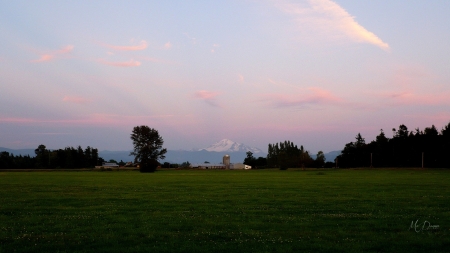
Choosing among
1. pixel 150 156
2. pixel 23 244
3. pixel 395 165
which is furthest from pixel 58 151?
pixel 23 244

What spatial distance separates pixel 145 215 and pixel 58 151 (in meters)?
151

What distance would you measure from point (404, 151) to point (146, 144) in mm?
81294

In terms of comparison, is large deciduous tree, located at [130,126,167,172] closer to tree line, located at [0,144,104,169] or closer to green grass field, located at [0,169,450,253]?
tree line, located at [0,144,104,169]

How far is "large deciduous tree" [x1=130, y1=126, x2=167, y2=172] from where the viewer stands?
143250mm

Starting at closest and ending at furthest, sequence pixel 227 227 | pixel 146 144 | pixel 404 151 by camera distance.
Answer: pixel 227 227 < pixel 404 151 < pixel 146 144

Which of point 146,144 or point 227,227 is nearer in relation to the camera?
point 227,227

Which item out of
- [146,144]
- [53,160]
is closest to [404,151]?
Result: [146,144]

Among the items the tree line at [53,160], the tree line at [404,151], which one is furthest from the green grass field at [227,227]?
the tree line at [53,160]

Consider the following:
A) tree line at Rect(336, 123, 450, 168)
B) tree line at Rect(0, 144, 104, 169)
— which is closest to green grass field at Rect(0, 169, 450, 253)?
tree line at Rect(336, 123, 450, 168)

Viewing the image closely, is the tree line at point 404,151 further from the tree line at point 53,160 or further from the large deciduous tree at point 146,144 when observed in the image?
the tree line at point 53,160

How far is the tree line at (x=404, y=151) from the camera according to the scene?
119 metres

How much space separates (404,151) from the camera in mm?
131000

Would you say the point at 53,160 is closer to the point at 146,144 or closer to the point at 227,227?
the point at 146,144

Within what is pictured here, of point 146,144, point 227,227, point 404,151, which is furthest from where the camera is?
point 146,144
